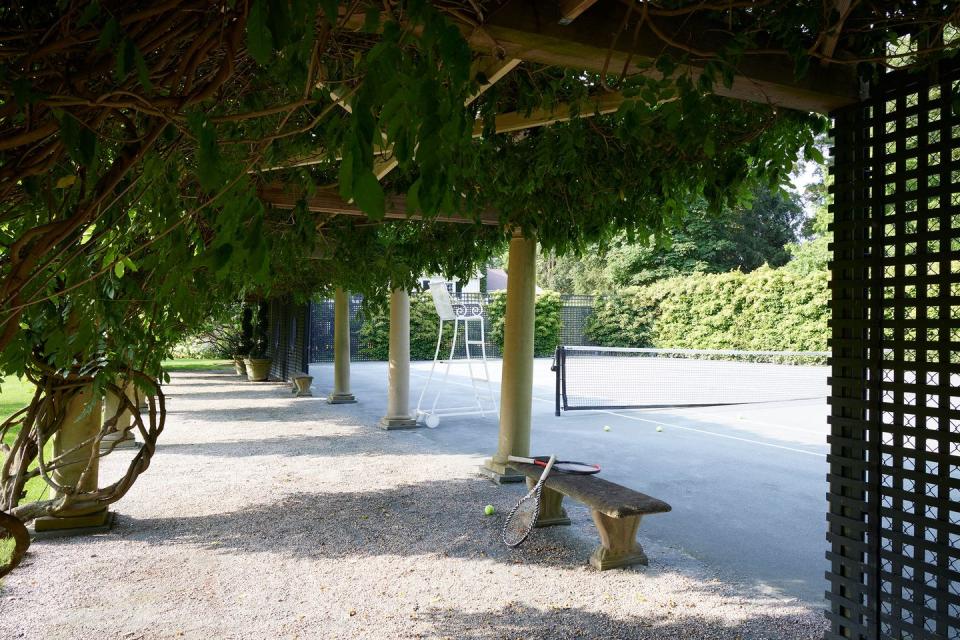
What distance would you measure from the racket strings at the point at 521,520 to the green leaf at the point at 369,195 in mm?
4068

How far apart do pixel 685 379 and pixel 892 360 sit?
14955mm

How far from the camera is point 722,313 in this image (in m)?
21.4

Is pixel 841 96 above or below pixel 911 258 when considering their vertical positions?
above

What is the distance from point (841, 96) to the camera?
8.92 feet

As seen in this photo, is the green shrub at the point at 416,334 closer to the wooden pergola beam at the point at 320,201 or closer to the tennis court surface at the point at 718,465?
the tennis court surface at the point at 718,465

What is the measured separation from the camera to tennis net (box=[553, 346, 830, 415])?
12.6 metres

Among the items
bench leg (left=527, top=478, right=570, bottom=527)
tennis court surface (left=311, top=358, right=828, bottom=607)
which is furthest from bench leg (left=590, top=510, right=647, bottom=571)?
bench leg (left=527, top=478, right=570, bottom=527)

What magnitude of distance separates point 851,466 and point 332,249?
18.9ft

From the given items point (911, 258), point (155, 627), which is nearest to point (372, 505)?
point (155, 627)

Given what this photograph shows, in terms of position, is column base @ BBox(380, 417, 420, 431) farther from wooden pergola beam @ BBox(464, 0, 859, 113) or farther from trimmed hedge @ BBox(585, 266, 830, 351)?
trimmed hedge @ BBox(585, 266, 830, 351)

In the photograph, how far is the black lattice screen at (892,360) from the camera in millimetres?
2451

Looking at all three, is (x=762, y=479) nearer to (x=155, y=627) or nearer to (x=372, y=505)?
(x=372, y=505)

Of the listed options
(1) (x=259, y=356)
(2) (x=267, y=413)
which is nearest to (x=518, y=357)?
(2) (x=267, y=413)

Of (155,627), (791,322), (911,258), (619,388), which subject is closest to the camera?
(911,258)
